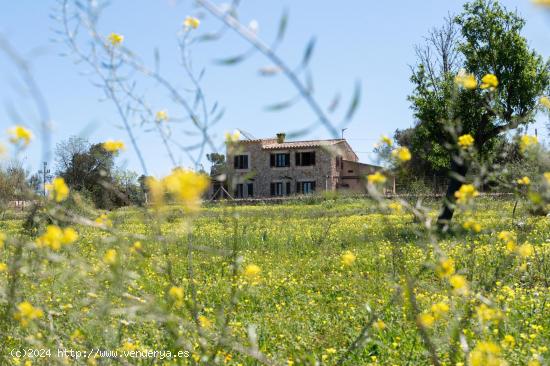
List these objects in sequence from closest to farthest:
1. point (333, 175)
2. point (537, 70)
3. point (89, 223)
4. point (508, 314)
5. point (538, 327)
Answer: point (89, 223)
point (538, 327)
point (508, 314)
point (537, 70)
point (333, 175)

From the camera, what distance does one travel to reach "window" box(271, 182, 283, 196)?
130 feet

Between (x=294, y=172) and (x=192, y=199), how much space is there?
124 ft

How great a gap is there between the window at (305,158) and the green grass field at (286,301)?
96.2 ft

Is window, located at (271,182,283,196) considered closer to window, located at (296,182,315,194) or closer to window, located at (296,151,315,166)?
window, located at (296,182,315,194)

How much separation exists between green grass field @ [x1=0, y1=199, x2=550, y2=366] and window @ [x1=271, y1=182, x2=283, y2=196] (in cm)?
3004

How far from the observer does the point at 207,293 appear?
6305 mm

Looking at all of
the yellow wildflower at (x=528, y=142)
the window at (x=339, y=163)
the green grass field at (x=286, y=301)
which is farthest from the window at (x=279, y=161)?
the yellow wildflower at (x=528, y=142)

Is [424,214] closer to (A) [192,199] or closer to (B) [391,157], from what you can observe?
(B) [391,157]

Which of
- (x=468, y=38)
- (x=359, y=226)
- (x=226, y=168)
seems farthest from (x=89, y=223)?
(x=468, y=38)

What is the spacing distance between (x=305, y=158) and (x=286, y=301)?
33351 millimetres

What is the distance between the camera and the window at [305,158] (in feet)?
127

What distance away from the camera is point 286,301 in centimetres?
604

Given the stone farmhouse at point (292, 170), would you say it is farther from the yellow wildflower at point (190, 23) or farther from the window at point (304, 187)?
the yellow wildflower at point (190, 23)

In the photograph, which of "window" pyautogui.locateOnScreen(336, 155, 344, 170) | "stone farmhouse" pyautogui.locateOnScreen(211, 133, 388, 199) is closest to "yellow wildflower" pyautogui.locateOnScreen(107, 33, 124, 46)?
"stone farmhouse" pyautogui.locateOnScreen(211, 133, 388, 199)
